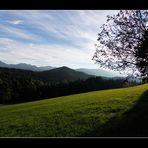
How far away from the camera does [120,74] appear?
61.0ft

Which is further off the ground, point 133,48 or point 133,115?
point 133,48

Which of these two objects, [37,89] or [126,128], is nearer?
[126,128]

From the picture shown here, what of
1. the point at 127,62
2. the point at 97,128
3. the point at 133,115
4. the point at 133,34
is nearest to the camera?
the point at 97,128

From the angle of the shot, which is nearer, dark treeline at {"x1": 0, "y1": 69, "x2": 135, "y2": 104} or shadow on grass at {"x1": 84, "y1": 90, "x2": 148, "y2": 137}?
shadow on grass at {"x1": 84, "y1": 90, "x2": 148, "y2": 137}

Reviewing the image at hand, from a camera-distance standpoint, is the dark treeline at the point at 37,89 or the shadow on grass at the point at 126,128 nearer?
the shadow on grass at the point at 126,128

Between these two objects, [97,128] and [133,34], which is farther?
[133,34]

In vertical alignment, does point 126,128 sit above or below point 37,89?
below
